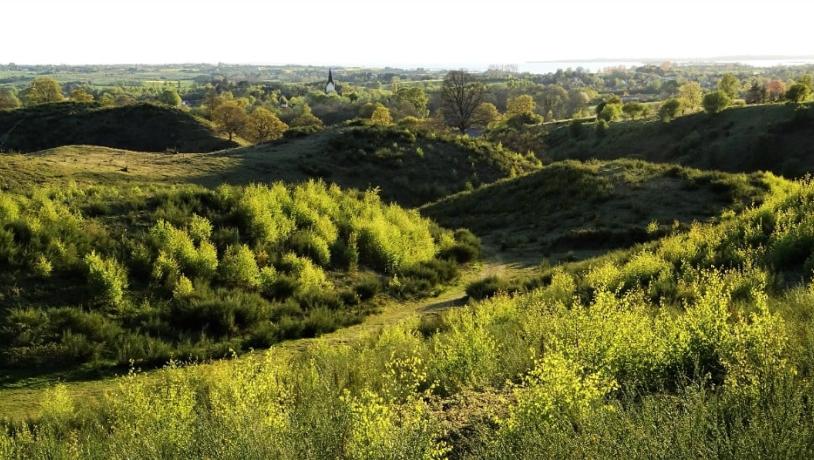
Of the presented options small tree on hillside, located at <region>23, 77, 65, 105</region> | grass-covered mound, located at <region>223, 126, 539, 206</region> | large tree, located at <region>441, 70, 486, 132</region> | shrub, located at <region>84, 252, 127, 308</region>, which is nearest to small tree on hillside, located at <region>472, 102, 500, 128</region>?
large tree, located at <region>441, 70, 486, 132</region>

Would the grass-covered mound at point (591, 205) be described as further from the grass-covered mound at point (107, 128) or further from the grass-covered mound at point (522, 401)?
the grass-covered mound at point (107, 128)

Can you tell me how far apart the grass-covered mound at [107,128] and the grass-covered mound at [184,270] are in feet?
143

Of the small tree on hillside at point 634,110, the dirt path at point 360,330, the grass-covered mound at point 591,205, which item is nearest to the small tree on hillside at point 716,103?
the small tree on hillside at point 634,110

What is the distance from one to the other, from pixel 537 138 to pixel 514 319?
225ft

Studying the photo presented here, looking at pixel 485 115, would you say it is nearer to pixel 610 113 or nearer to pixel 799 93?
pixel 610 113

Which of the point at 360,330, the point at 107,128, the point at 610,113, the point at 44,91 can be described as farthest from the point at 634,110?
the point at 44,91

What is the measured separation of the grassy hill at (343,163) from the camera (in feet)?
93.1

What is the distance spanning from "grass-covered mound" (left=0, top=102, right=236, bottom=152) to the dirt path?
4680 centimetres

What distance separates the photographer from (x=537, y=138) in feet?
247

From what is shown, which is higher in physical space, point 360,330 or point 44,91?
point 44,91

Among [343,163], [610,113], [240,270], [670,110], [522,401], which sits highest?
[670,110]

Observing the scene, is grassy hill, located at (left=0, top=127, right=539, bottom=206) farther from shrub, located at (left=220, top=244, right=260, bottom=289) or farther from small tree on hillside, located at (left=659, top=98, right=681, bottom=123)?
small tree on hillside, located at (left=659, top=98, right=681, bottom=123)

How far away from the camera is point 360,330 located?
1241 centimetres

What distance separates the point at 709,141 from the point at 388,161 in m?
38.0
